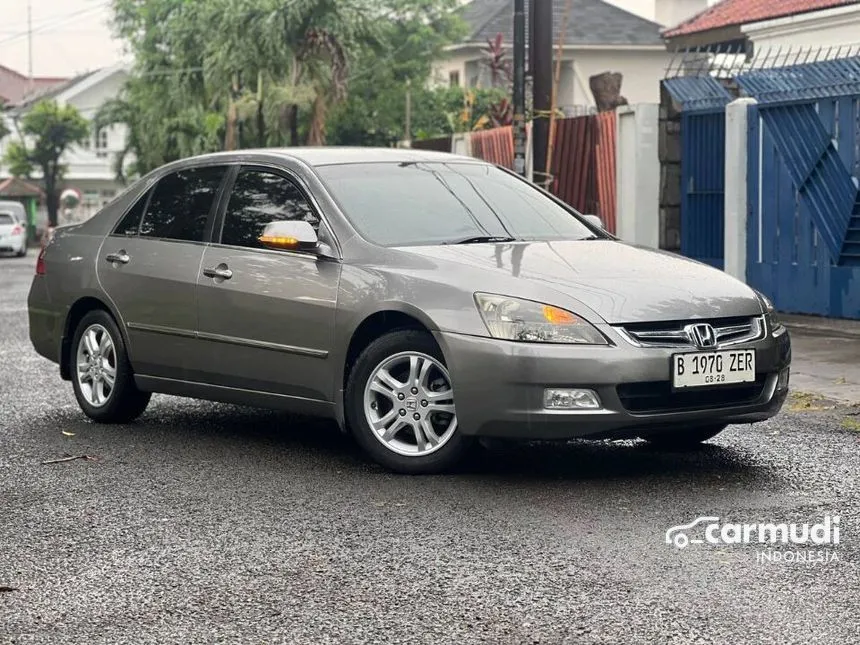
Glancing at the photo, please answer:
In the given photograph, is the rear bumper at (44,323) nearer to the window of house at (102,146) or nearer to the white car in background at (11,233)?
the white car in background at (11,233)

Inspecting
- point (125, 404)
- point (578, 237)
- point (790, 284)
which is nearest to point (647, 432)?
point (578, 237)

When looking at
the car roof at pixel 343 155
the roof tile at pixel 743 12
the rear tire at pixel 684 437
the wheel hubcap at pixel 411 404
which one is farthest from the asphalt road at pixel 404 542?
the roof tile at pixel 743 12

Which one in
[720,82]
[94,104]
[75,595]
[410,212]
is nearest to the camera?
[75,595]

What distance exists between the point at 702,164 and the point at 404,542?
1143 cm

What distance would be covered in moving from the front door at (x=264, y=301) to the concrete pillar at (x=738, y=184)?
7969 millimetres

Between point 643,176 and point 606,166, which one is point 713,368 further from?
point 606,166

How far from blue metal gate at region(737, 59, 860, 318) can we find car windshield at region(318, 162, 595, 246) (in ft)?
19.8

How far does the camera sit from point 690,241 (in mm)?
16906

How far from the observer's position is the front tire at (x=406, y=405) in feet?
23.3

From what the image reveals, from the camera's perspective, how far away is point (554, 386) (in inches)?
265

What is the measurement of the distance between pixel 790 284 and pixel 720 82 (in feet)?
9.47

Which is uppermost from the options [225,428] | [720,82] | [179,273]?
[720,82]

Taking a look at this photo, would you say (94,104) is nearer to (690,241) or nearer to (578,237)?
(690,241)

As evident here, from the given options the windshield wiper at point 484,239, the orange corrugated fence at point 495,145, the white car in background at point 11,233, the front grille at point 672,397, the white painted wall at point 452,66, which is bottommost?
the white car in background at point 11,233
